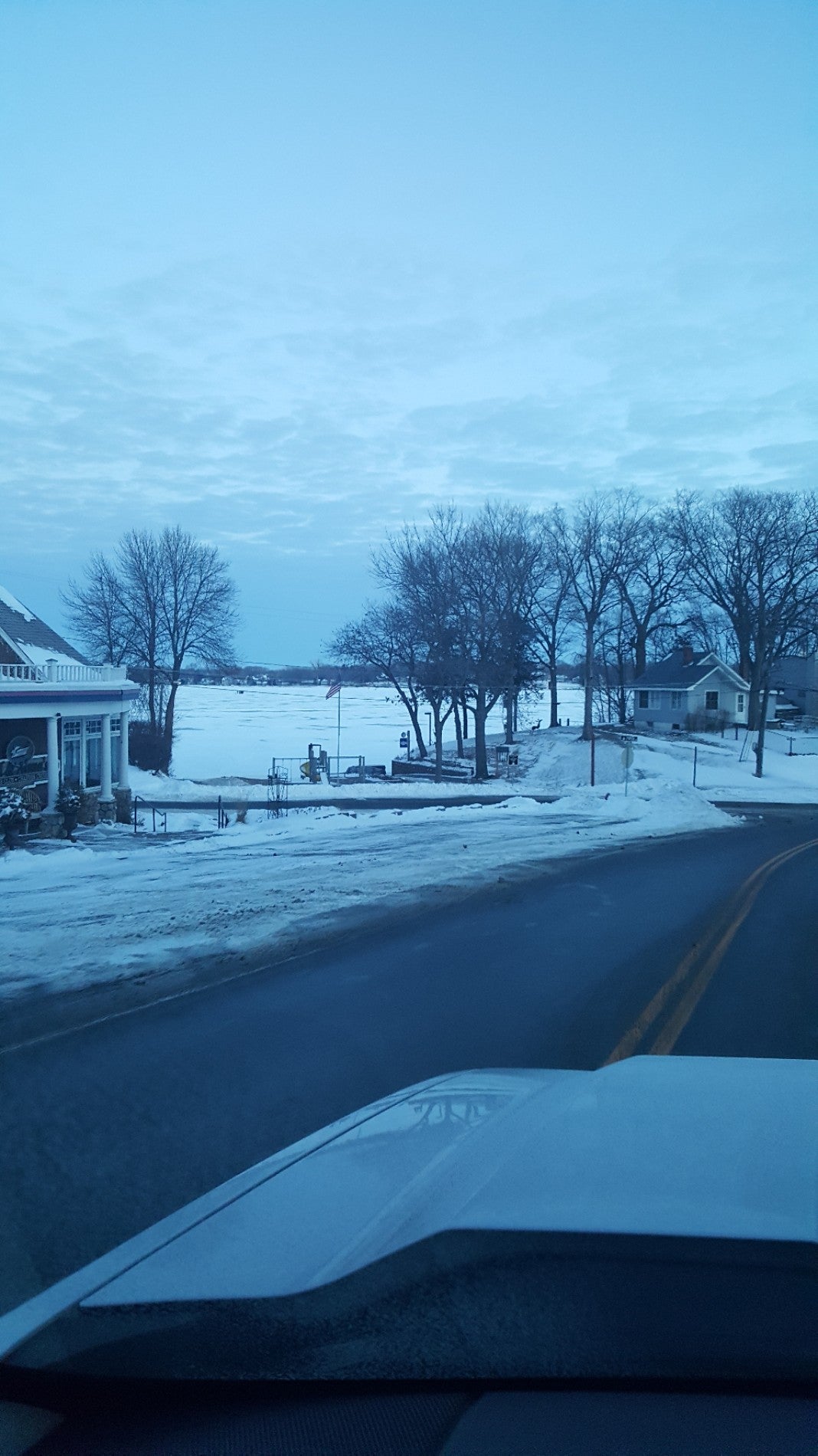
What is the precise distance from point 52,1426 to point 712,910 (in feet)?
38.2

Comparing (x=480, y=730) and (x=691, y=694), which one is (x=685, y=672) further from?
(x=480, y=730)

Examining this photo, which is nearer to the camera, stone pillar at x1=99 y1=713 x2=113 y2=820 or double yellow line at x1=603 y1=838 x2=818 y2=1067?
double yellow line at x1=603 y1=838 x2=818 y2=1067

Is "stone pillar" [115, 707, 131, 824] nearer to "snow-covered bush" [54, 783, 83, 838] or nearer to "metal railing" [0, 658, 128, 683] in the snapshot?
"metal railing" [0, 658, 128, 683]

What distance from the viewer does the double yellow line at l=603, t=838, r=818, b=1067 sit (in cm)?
684

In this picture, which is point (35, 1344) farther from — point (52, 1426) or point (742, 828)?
point (742, 828)

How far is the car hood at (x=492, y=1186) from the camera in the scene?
260cm

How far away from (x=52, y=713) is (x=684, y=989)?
23762mm

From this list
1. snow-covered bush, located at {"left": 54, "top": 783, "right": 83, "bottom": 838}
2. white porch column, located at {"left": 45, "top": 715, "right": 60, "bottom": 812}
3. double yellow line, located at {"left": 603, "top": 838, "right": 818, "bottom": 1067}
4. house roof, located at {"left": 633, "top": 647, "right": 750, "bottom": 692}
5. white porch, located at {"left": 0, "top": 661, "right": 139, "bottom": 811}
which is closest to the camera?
double yellow line, located at {"left": 603, "top": 838, "right": 818, "bottom": 1067}

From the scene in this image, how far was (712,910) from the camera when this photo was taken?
1281cm

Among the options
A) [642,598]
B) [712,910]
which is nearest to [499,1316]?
[712,910]

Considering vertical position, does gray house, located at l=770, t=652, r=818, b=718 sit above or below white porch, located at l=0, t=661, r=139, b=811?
above

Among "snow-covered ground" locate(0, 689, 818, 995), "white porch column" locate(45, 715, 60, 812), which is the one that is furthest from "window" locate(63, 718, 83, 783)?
"white porch column" locate(45, 715, 60, 812)

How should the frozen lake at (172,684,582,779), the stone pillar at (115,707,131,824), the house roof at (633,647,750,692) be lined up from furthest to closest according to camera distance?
the house roof at (633,647,750,692)
the frozen lake at (172,684,582,779)
the stone pillar at (115,707,131,824)

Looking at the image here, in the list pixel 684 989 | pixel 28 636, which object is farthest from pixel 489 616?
pixel 684 989
